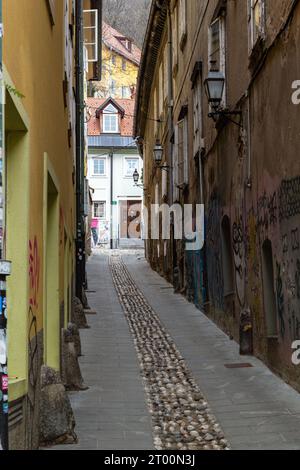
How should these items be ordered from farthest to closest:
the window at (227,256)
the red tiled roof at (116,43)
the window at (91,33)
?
the red tiled roof at (116,43) → the window at (91,33) → the window at (227,256)

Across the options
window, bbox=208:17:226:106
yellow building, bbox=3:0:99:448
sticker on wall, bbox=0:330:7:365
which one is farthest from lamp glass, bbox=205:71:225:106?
sticker on wall, bbox=0:330:7:365

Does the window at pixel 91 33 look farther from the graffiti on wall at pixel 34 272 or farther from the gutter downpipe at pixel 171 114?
the graffiti on wall at pixel 34 272

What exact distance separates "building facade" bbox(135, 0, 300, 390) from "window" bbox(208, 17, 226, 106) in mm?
18

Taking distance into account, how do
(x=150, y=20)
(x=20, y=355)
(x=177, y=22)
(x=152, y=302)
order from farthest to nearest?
(x=150, y=20)
(x=177, y=22)
(x=152, y=302)
(x=20, y=355)

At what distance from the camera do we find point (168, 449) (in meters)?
5.76

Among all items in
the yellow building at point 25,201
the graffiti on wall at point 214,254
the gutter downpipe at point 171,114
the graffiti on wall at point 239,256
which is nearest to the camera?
the yellow building at point 25,201

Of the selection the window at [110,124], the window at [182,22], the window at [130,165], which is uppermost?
the window at [110,124]

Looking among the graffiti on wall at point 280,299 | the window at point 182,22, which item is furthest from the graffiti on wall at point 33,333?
the window at point 182,22


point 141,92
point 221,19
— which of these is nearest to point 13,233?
point 221,19

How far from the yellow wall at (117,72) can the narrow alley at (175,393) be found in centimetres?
5266

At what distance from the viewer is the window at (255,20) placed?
8953 mm

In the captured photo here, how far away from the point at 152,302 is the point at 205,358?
7.60 m

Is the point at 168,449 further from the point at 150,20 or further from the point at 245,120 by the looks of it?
the point at 150,20

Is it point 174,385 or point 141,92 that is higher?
point 141,92
